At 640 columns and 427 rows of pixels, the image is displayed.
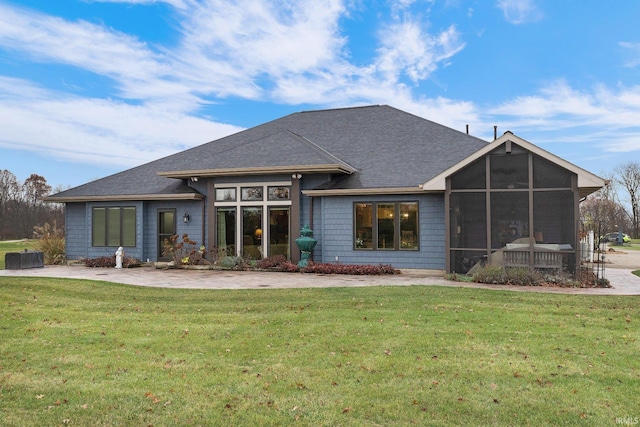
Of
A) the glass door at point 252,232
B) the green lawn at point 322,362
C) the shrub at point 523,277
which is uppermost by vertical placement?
the glass door at point 252,232

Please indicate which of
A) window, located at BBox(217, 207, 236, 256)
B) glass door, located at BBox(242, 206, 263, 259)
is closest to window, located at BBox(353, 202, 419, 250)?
glass door, located at BBox(242, 206, 263, 259)

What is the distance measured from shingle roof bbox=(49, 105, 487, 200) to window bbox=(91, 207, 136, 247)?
0.69 meters

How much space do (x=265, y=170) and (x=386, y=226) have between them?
4306mm

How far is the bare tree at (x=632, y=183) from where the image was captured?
50.0 meters

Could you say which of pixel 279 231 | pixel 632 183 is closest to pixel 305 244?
pixel 279 231

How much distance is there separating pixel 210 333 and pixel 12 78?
20.0 meters

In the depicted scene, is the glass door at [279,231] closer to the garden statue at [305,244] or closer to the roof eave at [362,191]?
the garden statue at [305,244]

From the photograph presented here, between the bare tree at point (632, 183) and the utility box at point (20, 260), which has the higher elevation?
the bare tree at point (632, 183)

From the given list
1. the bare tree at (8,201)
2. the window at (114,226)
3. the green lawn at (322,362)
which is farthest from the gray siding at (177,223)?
the bare tree at (8,201)

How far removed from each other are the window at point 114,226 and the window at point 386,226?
8482mm

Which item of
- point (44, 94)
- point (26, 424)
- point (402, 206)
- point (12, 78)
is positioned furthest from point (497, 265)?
point (12, 78)

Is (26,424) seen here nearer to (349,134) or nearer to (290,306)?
(290,306)

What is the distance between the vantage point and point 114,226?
16531 millimetres

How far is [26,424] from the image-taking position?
347cm
